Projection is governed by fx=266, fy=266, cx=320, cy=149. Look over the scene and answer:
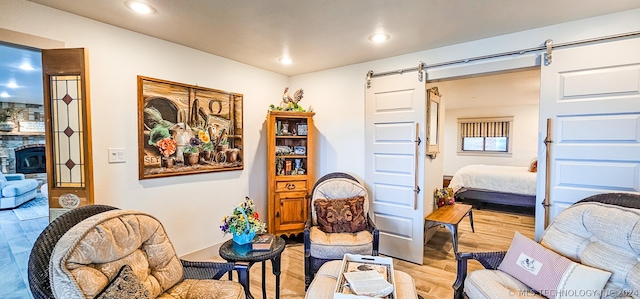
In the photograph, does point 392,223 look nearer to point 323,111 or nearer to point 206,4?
point 323,111

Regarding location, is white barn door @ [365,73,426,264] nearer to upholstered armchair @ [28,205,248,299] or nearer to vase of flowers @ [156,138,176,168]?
upholstered armchair @ [28,205,248,299]

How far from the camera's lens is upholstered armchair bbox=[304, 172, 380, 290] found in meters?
2.40

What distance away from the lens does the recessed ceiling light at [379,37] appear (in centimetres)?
251

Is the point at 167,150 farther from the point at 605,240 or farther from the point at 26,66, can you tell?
the point at 605,240

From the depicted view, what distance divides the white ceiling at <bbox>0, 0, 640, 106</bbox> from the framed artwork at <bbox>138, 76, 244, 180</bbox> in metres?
0.52

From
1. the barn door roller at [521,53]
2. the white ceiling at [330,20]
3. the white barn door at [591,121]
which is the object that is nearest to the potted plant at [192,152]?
the white ceiling at [330,20]

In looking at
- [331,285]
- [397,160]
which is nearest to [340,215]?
[397,160]

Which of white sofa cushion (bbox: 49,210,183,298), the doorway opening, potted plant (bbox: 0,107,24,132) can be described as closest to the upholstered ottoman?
white sofa cushion (bbox: 49,210,183,298)

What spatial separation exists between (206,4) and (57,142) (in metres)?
1.58

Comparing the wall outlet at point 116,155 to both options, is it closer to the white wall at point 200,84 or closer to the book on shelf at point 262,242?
the white wall at point 200,84

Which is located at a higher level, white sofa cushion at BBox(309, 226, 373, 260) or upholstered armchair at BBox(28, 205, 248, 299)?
upholstered armchair at BBox(28, 205, 248, 299)

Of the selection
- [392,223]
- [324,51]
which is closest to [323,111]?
[324,51]

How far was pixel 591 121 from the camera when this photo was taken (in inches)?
83.7

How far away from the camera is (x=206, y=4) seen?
195cm
